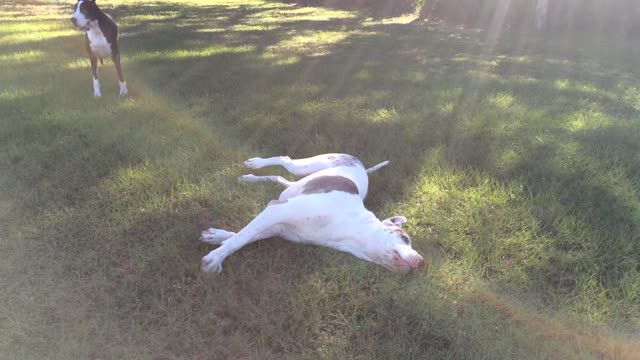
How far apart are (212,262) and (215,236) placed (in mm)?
334

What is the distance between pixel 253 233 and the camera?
3.12m

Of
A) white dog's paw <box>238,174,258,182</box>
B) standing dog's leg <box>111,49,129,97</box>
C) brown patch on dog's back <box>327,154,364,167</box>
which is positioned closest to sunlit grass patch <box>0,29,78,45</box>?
standing dog's leg <box>111,49,129,97</box>

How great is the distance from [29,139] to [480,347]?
4443 mm

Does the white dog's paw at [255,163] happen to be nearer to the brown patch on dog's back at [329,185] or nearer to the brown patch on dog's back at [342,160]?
the brown patch on dog's back at [342,160]

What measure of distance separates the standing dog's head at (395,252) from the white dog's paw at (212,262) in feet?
3.02

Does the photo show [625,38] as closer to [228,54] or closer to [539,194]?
[228,54]

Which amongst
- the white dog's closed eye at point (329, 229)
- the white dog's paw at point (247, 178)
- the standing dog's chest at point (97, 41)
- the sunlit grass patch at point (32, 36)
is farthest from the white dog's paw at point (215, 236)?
the sunlit grass patch at point (32, 36)

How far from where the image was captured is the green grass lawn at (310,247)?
103 inches

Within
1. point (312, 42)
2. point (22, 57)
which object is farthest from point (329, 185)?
point (312, 42)

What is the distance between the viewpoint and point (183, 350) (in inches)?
97.3

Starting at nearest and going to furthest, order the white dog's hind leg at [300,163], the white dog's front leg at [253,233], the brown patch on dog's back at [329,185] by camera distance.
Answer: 1. the white dog's front leg at [253,233]
2. the brown patch on dog's back at [329,185]
3. the white dog's hind leg at [300,163]

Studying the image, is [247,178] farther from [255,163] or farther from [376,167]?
[376,167]

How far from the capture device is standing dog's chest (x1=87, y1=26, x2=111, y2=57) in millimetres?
6297

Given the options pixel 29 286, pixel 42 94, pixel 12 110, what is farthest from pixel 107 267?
pixel 42 94
